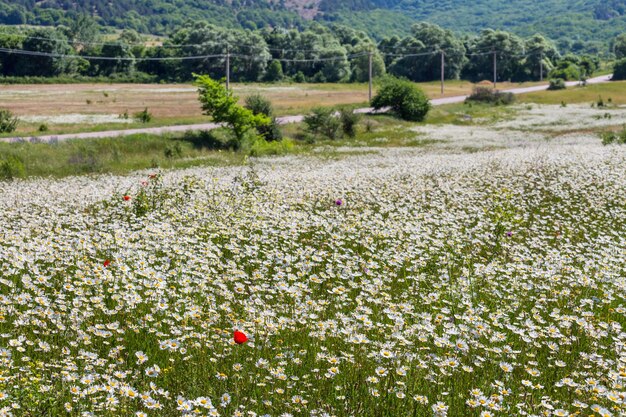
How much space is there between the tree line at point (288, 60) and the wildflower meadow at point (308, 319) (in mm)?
123425

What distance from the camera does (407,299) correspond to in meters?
7.00

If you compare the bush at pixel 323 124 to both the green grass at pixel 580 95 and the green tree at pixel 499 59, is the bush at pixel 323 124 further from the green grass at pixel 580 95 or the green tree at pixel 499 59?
the green tree at pixel 499 59

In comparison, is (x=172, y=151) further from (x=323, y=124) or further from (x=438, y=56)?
(x=438, y=56)

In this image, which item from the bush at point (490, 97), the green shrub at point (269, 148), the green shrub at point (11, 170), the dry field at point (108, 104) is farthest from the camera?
the bush at point (490, 97)

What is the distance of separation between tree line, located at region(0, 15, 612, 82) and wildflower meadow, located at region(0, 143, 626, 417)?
405 feet

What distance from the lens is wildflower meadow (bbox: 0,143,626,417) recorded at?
4.49m

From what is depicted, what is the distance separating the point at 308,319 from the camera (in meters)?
6.00

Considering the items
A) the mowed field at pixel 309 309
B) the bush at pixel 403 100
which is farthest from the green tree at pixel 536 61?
the mowed field at pixel 309 309

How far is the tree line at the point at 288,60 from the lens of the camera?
131500 mm

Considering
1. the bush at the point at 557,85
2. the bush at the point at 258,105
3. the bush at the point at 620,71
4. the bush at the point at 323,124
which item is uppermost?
the bush at the point at 620,71

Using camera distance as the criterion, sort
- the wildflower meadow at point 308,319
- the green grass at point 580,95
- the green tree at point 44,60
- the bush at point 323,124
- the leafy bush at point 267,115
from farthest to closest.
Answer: the green tree at point 44,60 → the green grass at point 580,95 → the bush at point 323,124 → the leafy bush at point 267,115 → the wildflower meadow at point 308,319

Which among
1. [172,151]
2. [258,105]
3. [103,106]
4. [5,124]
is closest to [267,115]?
[258,105]

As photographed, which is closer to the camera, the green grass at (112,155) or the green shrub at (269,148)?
the green grass at (112,155)

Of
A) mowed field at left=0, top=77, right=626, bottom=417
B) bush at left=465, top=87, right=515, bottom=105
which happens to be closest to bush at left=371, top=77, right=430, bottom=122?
bush at left=465, top=87, right=515, bottom=105
